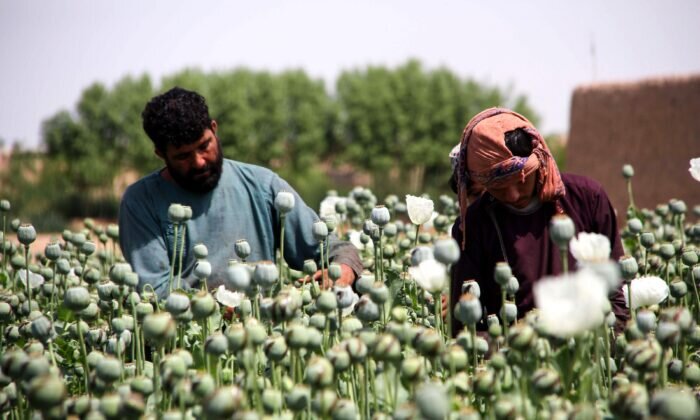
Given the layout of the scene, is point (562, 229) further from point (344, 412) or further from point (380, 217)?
point (380, 217)

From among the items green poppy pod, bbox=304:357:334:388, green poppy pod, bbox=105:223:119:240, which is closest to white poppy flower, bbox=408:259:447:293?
green poppy pod, bbox=304:357:334:388

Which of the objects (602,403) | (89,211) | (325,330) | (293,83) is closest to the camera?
(602,403)

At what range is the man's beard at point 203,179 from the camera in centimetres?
359

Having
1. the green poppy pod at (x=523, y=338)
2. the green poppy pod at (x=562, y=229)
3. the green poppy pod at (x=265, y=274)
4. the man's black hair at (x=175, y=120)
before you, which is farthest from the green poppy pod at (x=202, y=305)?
the man's black hair at (x=175, y=120)

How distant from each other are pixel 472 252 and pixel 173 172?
4.88ft

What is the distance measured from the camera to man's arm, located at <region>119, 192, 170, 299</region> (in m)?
3.38

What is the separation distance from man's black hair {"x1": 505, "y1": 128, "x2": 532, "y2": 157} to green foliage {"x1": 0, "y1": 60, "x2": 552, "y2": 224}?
1728cm

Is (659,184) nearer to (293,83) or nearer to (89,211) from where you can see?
(89,211)

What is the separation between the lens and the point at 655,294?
2.20m

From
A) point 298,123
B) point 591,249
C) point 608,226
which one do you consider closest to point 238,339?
point 591,249

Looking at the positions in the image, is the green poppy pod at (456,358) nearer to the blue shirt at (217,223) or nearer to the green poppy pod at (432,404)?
the green poppy pod at (432,404)

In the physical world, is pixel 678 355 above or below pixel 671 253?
below

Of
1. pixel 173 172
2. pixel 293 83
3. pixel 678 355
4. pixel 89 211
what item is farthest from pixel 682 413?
pixel 293 83

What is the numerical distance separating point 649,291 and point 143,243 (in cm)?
223
